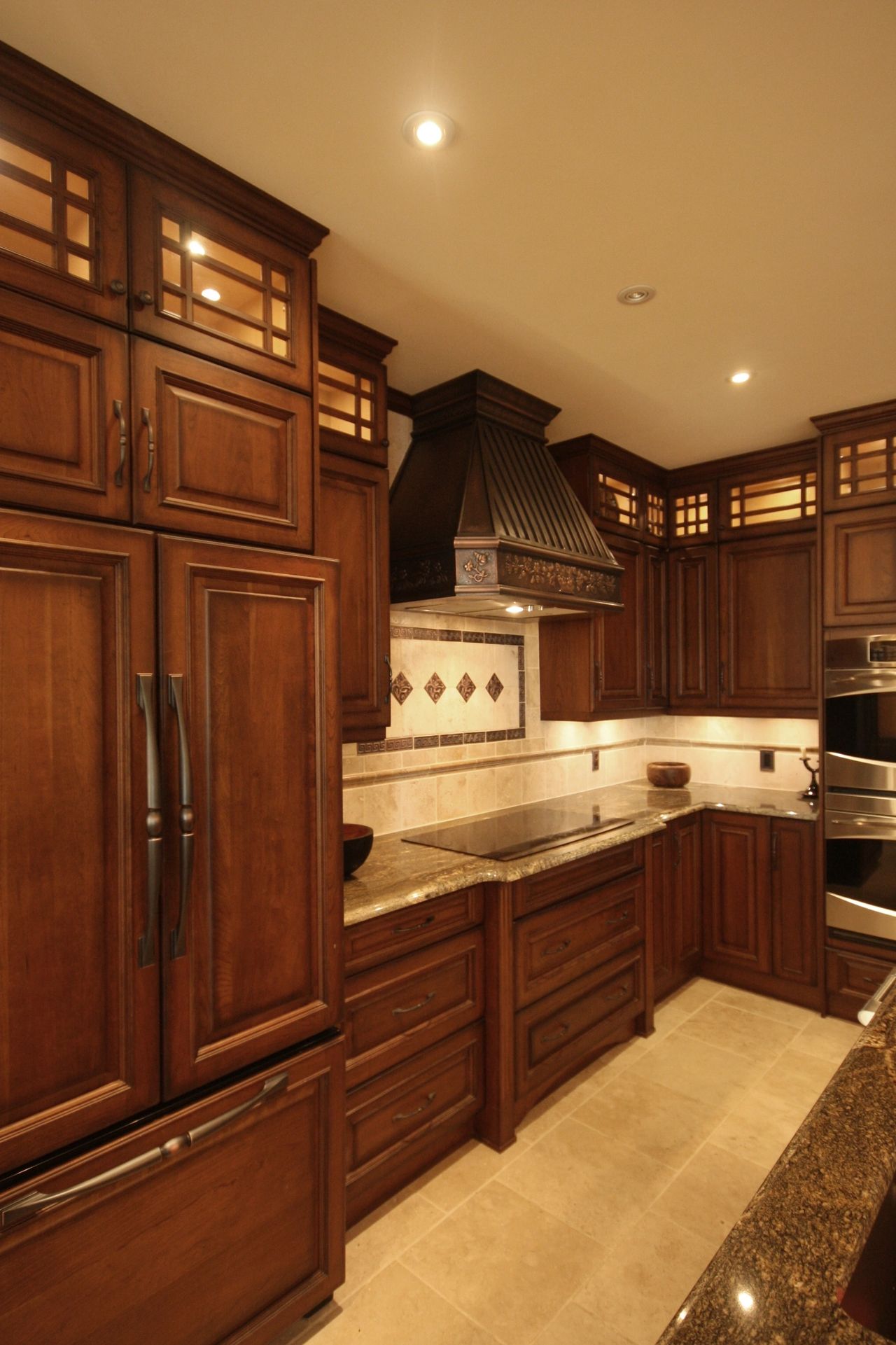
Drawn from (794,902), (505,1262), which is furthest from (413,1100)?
(794,902)

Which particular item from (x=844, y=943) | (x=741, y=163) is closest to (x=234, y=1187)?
(x=741, y=163)

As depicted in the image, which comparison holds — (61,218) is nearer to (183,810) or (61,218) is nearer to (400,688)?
(183,810)

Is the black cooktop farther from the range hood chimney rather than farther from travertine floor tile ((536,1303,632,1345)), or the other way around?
travertine floor tile ((536,1303,632,1345))

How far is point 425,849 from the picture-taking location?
101 inches

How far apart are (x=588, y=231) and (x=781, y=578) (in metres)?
2.35

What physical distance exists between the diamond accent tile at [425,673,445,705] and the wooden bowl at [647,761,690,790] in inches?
62.7

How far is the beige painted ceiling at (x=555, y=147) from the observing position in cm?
125

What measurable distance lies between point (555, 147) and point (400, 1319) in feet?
9.14

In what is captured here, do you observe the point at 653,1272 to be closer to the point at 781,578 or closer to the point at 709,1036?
the point at 709,1036

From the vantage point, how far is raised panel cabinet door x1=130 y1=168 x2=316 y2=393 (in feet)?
4.82

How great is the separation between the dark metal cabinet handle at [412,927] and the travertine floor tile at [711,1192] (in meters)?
1.08

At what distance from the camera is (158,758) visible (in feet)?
4.40

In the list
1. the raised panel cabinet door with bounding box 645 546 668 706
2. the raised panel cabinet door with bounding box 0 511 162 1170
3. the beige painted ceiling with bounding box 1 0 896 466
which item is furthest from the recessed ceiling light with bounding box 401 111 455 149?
the raised panel cabinet door with bounding box 645 546 668 706

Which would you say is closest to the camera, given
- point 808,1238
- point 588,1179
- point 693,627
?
point 808,1238
